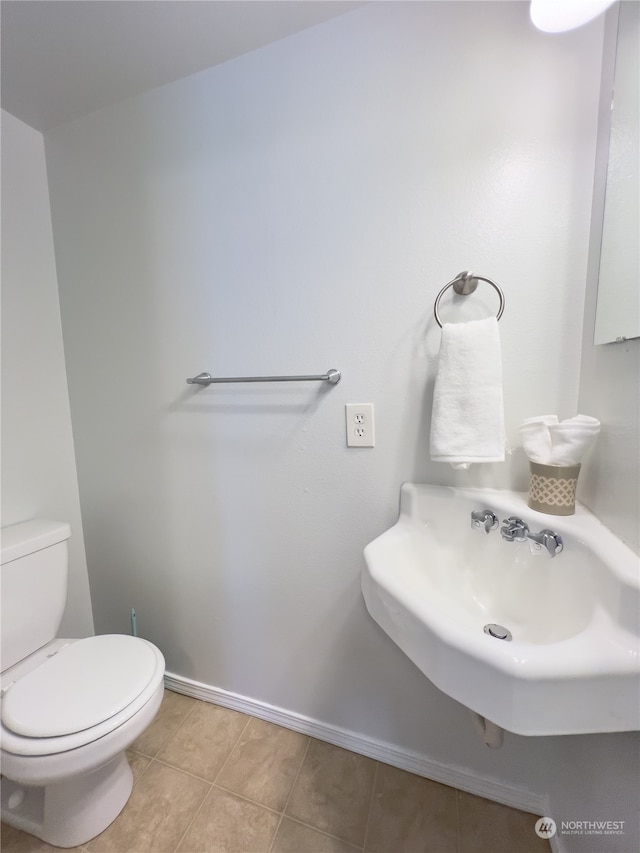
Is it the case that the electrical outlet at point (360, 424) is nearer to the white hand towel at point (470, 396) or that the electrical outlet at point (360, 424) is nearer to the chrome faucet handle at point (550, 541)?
the white hand towel at point (470, 396)

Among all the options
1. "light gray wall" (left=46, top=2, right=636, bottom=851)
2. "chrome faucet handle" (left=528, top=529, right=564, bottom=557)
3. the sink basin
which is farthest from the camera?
"light gray wall" (left=46, top=2, right=636, bottom=851)

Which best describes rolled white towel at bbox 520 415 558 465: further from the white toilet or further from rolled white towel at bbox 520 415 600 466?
the white toilet

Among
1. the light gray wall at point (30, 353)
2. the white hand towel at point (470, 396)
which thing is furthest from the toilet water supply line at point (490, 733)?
the light gray wall at point (30, 353)

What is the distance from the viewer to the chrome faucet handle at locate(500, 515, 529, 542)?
78 cm

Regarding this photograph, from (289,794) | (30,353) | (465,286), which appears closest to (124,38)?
(30,353)

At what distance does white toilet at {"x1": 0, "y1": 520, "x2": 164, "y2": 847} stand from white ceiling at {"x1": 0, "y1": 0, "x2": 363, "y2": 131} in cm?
143

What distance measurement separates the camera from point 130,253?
1.18m

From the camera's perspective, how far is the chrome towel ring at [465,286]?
82 cm

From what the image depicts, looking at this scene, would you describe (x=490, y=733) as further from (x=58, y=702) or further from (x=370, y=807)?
(x=58, y=702)

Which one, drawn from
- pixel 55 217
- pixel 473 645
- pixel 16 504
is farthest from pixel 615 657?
pixel 55 217

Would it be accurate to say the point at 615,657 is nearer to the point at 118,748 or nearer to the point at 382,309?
the point at 382,309

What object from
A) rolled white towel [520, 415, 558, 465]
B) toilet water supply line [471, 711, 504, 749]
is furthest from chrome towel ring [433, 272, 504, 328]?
toilet water supply line [471, 711, 504, 749]

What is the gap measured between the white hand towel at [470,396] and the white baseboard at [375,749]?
985 mm

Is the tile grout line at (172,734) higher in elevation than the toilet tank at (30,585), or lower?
lower
